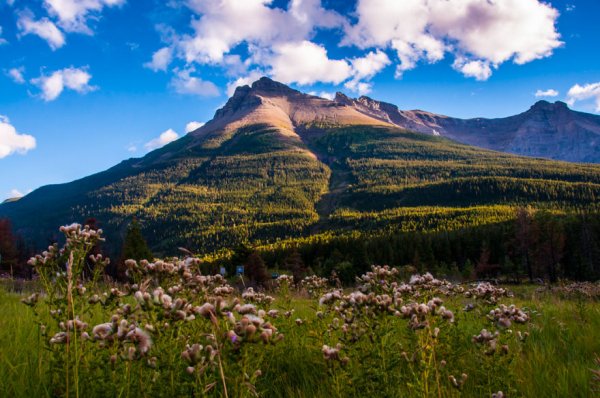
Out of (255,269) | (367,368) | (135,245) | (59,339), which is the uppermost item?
(59,339)

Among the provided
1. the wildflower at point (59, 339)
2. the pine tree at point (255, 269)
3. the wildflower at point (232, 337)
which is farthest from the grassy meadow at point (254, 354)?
the pine tree at point (255, 269)

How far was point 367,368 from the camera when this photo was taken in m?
3.11

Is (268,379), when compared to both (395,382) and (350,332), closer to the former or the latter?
(350,332)

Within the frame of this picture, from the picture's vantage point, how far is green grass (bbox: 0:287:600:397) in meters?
3.02

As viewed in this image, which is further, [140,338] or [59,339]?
[59,339]

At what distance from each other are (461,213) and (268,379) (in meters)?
193

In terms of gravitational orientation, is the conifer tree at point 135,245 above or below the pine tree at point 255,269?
above

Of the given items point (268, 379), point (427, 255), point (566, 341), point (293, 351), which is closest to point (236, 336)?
point (268, 379)

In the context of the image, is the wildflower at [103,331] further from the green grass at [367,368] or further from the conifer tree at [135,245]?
the conifer tree at [135,245]

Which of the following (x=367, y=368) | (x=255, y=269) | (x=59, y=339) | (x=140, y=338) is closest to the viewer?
(x=140, y=338)

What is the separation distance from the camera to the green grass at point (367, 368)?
302 cm

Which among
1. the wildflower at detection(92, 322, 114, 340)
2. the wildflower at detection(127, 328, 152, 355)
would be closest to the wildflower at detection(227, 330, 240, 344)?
the wildflower at detection(127, 328, 152, 355)

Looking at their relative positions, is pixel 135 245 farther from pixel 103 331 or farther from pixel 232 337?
pixel 232 337

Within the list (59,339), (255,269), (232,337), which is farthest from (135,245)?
(232,337)
